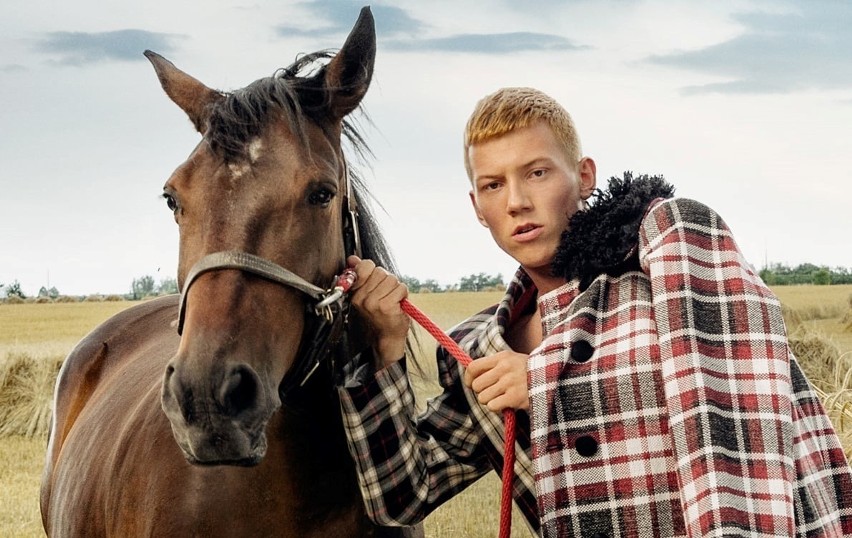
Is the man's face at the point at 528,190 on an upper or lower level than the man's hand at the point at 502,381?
upper

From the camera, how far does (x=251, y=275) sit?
2148mm

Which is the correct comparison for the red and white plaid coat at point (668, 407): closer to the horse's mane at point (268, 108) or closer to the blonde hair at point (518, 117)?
the blonde hair at point (518, 117)

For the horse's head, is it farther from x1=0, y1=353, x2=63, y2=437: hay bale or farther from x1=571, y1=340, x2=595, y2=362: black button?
x1=0, y1=353, x2=63, y2=437: hay bale

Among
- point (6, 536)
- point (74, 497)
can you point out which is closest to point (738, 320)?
point (74, 497)

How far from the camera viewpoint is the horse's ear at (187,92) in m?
2.60

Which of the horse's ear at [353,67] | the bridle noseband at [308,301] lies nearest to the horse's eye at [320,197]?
the bridle noseband at [308,301]

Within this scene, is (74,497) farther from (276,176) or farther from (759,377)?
(759,377)

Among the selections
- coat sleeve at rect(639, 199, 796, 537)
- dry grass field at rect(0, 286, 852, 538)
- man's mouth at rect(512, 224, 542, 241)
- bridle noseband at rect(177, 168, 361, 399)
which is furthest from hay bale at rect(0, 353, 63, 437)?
coat sleeve at rect(639, 199, 796, 537)

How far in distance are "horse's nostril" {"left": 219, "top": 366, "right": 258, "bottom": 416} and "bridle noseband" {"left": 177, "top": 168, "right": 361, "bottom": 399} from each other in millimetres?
249

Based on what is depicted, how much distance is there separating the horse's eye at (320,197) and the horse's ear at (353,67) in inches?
12.8

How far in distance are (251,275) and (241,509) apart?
28.4 inches

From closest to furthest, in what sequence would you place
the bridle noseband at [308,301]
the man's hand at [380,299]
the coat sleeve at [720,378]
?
the coat sleeve at [720,378] → the bridle noseband at [308,301] → the man's hand at [380,299]

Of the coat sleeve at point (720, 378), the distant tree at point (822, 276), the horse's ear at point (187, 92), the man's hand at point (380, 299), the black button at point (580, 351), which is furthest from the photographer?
the distant tree at point (822, 276)

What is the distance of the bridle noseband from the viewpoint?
214 cm
